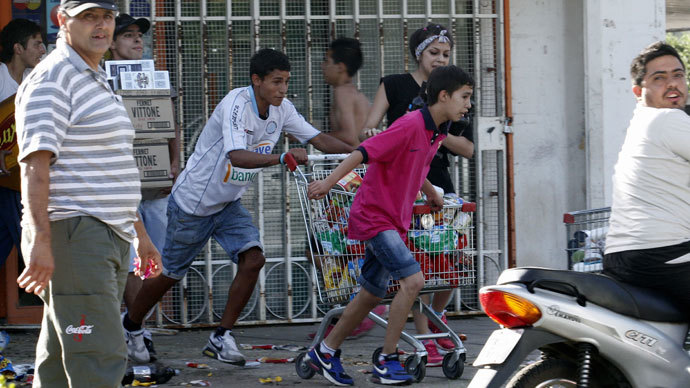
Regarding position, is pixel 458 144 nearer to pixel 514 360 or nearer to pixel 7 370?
pixel 514 360

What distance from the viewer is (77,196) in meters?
3.90

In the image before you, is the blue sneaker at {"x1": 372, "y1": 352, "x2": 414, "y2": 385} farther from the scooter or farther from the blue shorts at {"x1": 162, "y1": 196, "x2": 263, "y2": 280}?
the scooter

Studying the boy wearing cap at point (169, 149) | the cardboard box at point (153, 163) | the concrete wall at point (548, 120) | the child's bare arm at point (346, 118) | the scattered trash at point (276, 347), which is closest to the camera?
the cardboard box at point (153, 163)

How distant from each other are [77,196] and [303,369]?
95.5 inches

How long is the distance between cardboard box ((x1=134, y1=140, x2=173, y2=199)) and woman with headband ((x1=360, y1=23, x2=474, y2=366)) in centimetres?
131

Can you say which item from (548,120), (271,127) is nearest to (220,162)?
(271,127)

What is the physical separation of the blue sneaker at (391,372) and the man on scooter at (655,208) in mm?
1633

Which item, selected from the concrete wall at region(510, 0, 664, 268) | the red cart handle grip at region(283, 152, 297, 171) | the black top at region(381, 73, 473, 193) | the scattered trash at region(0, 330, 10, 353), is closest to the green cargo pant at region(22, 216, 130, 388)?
the red cart handle grip at region(283, 152, 297, 171)

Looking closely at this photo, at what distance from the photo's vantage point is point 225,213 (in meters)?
6.41

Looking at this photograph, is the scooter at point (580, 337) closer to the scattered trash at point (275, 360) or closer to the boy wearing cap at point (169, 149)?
the scattered trash at point (275, 360)

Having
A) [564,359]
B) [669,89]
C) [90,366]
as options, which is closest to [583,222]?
[669,89]

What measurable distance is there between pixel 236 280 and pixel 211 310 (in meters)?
1.68

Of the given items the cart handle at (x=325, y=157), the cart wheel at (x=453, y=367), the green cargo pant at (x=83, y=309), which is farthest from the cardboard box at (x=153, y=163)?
the green cargo pant at (x=83, y=309)

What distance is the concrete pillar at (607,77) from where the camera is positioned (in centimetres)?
812
